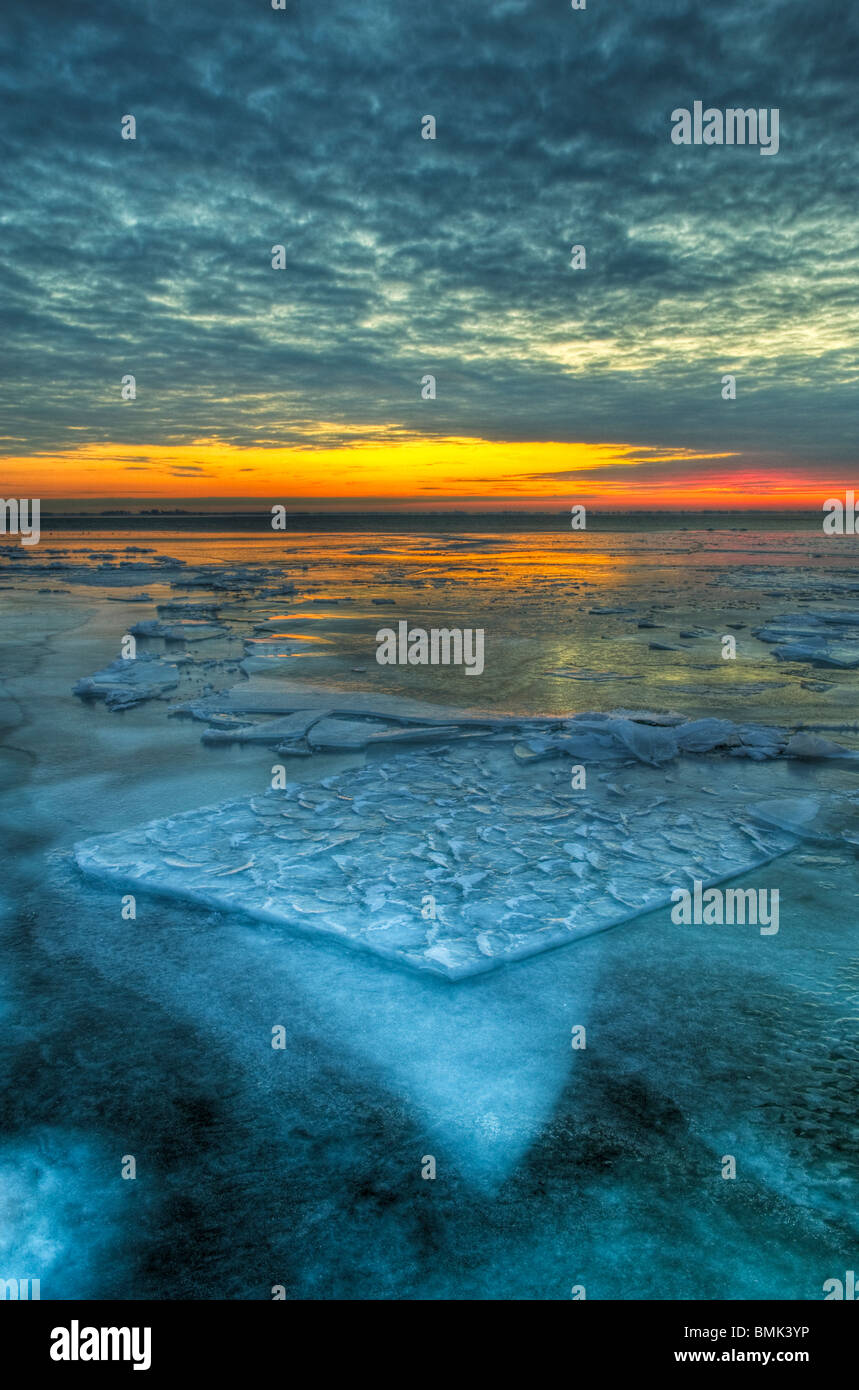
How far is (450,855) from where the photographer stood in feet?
14.8

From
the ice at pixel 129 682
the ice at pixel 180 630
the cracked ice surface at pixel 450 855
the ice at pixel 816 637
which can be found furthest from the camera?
the ice at pixel 180 630

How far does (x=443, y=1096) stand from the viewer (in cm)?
260

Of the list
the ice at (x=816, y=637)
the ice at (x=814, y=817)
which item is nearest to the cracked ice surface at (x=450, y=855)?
the ice at (x=814, y=817)

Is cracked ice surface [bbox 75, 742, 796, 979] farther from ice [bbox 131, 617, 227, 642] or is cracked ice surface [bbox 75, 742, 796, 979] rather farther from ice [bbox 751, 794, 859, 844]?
ice [bbox 131, 617, 227, 642]

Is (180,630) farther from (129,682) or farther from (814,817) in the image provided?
(814,817)

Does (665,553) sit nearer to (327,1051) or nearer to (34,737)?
(34,737)

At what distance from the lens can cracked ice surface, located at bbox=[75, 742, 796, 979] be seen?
3.69 metres

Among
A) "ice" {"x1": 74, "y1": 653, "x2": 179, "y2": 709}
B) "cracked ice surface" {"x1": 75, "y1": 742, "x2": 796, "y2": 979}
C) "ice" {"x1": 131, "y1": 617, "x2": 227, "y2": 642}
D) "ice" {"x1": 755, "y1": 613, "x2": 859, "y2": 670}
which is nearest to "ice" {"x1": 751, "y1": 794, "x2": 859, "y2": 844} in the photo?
"cracked ice surface" {"x1": 75, "y1": 742, "x2": 796, "y2": 979}

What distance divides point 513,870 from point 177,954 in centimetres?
187

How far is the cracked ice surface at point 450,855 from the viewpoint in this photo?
12.1ft

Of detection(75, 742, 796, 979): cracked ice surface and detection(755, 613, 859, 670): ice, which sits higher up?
detection(755, 613, 859, 670): ice

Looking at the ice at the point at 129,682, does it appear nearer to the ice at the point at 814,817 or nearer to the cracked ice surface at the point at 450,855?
the cracked ice surface at the point at 450,855

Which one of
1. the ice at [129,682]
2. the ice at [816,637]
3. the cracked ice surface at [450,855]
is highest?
the ice at [816,637]

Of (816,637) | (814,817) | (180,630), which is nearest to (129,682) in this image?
(180,630)
